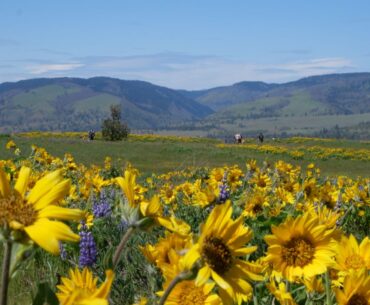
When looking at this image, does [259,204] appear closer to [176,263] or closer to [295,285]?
[295,285]

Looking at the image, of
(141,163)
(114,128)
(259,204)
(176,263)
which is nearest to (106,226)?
(259,204)

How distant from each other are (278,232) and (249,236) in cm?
41

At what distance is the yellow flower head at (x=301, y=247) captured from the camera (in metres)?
2.04

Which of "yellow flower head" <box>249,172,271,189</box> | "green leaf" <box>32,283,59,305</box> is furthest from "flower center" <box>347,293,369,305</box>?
"yellow flower head" <box>249,172,271,189</box>

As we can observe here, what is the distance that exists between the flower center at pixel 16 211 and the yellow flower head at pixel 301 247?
3.08 feet

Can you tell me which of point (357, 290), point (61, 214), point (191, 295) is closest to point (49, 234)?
point (61, 214)

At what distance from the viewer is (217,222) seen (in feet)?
5.17

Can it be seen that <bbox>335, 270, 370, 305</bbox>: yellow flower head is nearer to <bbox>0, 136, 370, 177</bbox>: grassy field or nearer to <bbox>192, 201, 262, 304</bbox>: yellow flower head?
<bbox>192, 201, 262, 304</bbox>: yellow flower head

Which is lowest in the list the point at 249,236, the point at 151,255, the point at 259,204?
the point at 259,204

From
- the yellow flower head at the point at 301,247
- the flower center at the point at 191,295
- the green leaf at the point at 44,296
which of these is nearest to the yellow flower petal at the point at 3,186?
the green leaf at the point at 44,296

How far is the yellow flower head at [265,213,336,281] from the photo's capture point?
6.69 ft

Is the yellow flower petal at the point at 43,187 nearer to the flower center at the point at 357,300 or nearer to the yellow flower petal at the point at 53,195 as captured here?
the yellow flower petal at the point at 53,195

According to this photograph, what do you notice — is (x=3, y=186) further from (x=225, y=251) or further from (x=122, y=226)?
(x=122, y=226)

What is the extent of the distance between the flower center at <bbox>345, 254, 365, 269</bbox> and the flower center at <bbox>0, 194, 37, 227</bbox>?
129 cm
